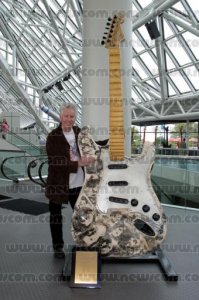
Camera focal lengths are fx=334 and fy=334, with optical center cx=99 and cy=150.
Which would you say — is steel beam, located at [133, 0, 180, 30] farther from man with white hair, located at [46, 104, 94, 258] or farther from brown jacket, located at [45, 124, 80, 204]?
brown jacket, located at [45, 124, 80, 204]

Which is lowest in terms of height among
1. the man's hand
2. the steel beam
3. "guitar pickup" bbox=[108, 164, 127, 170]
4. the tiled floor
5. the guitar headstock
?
the tiled floor

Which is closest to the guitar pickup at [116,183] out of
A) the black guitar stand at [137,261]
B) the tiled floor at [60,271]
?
the black guitar stand at [137,261]

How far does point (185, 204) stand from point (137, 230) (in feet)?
9.18

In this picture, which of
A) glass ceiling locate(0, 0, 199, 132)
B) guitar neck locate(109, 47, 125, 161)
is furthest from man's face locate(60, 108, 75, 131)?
glass ceiling locate(0, 0, 199, 132)

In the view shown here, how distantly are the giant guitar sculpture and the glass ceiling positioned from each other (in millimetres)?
6874

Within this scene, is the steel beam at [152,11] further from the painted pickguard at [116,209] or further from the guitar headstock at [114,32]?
the painted pickguard at [116,209]

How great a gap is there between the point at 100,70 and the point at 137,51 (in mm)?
8697

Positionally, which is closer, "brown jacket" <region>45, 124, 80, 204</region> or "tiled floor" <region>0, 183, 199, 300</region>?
"tiled floor" <region>0, 183, 199, 300</region>

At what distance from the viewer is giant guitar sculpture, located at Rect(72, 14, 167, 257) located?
107 inches

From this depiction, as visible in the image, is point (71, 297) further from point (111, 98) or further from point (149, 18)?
point (149, 18)

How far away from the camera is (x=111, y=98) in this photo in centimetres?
288

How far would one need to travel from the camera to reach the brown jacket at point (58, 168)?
9.67ft

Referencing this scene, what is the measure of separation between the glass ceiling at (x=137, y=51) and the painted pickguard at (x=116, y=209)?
698cm

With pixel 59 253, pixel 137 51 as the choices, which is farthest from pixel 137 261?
pixel 137 51
